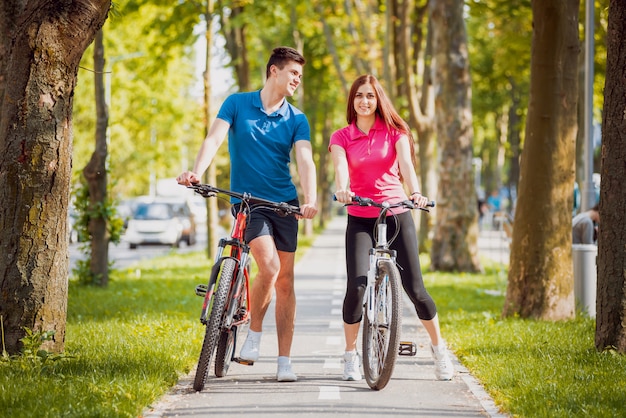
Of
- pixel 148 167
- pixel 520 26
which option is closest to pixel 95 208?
pixel 520 26

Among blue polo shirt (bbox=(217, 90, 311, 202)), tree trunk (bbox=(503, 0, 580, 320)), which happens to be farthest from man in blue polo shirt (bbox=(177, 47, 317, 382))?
tree trunk (bbox=(503, 0, 580, 320))

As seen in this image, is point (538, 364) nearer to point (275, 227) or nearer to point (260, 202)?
point (275, 227)

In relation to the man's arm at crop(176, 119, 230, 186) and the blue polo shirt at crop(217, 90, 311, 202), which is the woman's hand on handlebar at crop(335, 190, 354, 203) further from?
the man's arm at crop(176, 119, 230, 186)

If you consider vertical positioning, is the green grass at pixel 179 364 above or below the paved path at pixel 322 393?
above

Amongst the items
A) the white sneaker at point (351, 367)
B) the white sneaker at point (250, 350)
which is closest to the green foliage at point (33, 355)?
the white sneaker at point (250, 350)

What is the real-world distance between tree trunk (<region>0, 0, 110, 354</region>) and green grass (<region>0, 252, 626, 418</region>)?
441 millimetres

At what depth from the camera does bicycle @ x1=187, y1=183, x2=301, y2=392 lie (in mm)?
6547

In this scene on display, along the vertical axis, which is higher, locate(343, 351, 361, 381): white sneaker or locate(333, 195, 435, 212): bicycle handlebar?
locate(333, 195, 435, 212): bicycle handlebar

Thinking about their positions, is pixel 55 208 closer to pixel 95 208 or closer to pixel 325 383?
pixel 325 383

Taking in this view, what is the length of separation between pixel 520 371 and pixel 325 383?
1331 mm

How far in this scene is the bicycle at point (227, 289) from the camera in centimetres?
655

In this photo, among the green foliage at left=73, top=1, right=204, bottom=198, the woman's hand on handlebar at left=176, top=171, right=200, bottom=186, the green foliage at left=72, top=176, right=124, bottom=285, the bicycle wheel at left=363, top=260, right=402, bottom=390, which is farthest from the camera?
the green foliage at left=73, top=1, right=204, bottom=198

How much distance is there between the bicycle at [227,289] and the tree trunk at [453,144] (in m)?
13.1

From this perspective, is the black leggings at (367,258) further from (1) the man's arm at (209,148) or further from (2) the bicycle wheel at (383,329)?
(1) the man's arm at (209,148)
